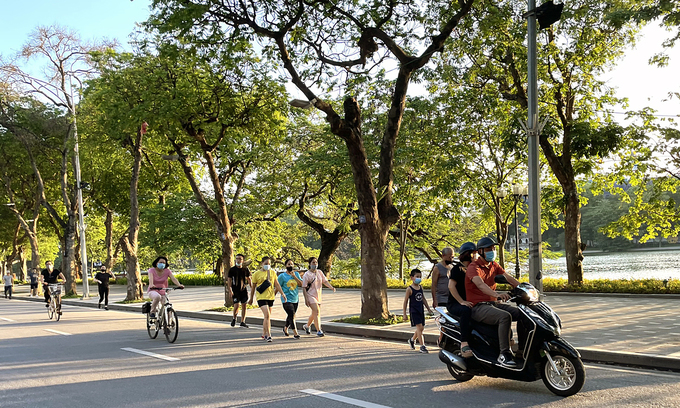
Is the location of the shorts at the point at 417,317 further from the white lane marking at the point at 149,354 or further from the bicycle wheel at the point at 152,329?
the bicycle wheel at the point at 152,329

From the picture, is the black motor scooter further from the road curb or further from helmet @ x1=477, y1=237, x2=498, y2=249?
the road curb

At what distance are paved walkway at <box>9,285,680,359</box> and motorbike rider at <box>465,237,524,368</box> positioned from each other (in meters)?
3.41

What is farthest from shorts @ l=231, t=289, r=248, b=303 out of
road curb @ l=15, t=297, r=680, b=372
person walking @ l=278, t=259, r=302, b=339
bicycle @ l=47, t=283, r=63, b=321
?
bicycle @ l=47, t=283, r=63, b=321

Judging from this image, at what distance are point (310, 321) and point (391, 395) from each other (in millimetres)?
6495

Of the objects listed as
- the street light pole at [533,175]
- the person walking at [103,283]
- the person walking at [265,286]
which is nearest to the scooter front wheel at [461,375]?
the street light pole at [533,175]

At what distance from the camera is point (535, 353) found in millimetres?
6527

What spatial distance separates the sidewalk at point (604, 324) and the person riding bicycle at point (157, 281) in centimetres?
352

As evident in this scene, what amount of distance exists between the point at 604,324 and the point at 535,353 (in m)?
7.05

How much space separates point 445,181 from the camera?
25.1 meters

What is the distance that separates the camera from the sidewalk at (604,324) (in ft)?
29.7

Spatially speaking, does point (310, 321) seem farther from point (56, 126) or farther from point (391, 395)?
point (56, 126)

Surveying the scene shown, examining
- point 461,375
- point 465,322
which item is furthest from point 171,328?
point 465,322

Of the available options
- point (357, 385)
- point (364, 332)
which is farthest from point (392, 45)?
point (357, 385)

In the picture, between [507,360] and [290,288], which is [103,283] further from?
[507,360]
